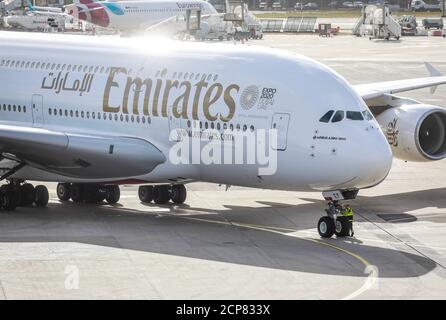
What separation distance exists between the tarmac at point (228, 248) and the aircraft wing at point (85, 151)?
53.6 inches

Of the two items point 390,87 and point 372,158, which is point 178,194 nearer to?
point 372,158

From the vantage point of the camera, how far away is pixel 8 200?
1233 inches

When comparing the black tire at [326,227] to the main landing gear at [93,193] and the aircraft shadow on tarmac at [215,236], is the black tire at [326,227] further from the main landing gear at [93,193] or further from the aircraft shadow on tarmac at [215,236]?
the main landing gear at [93,193]

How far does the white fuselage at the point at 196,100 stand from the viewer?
89.1 ft

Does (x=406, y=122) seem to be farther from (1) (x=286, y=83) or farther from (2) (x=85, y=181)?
(2) (x=85, y=181)

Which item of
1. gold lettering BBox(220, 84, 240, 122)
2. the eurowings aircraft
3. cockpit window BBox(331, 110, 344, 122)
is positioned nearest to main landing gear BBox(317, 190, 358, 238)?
cockpit window BBox(331, 110, 344, 122)

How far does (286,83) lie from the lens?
1103 inches

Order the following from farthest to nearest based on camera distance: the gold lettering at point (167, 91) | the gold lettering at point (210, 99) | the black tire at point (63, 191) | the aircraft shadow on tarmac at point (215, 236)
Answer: the black tire at point (63, 191)
the gold lettering at point (167, 91)
the gold lettering at point (210, 99)
the aircraft shadow on tarmac at point (215, 236)

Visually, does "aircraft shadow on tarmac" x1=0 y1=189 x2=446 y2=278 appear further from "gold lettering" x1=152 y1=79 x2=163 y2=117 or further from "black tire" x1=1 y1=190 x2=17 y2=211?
"gold lettering" x1=152 y1=79 x2=163 y2=117

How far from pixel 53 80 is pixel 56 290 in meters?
11.4

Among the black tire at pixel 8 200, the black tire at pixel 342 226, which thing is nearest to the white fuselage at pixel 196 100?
the black tire at pixel 8 200

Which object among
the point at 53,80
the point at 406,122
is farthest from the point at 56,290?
the point at 406,122
